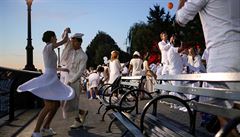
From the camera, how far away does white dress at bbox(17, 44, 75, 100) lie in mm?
7410

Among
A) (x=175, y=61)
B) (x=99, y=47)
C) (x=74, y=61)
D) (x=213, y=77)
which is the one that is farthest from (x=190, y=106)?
(x=99, y=47)

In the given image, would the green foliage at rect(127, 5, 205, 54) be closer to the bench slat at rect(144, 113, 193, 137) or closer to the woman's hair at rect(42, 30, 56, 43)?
the woman's hair at rect(42, 30, 56, 43)

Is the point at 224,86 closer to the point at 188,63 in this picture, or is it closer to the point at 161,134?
the point at 161,134

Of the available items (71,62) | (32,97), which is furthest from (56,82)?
(32,97)

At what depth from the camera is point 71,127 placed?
8680mm

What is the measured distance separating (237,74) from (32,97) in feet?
39.5

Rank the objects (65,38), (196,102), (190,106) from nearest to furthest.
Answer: (196,102)
(190,106)
(65,38)

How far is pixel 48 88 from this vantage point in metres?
7.55

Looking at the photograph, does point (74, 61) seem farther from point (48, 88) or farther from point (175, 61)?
point (175, 61)

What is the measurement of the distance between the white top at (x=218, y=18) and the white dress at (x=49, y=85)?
3.83 m

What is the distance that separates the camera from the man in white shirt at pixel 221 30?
158 inches

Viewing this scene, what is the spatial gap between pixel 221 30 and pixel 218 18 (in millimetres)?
126

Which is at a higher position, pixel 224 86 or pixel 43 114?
pixel 224 86

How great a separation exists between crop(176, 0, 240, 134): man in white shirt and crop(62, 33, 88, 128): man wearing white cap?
4.59 m
